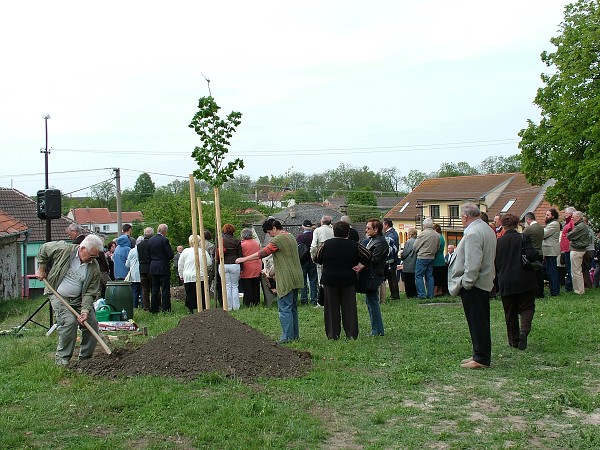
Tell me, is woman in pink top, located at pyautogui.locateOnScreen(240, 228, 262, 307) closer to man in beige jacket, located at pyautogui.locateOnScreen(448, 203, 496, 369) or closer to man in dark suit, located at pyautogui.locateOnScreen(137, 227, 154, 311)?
man in dark suit, located at pyautogui.locateOnScreen(137, 227, 154, 311)

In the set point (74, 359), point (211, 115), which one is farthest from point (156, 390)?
point (211, 115)

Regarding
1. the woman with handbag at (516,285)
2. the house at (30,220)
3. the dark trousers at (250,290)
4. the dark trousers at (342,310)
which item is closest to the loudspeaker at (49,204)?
the dark trousers at (250,290)

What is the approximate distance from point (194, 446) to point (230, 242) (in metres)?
9.66

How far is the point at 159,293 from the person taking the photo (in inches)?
613

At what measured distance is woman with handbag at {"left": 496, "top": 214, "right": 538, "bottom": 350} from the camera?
9.69 meters

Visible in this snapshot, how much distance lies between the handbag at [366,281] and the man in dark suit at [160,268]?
18.5 ft

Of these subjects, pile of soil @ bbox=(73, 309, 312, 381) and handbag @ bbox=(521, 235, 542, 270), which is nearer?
pile of soil @ bbox=(73, 309, 312, 381)

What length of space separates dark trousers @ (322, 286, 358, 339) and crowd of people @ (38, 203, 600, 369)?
1 cm

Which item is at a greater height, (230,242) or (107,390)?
(230,242)

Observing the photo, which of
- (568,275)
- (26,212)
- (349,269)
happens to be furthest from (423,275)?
(26,212)

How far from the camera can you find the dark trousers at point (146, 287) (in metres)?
15.9

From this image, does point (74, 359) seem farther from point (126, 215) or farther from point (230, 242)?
point (126, 215)

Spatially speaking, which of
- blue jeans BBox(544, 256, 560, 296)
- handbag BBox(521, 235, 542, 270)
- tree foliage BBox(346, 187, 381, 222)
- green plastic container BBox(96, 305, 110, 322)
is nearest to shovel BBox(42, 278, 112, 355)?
green plastic container BBox(96, 305, 110, 322)

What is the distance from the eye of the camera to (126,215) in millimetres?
115938
